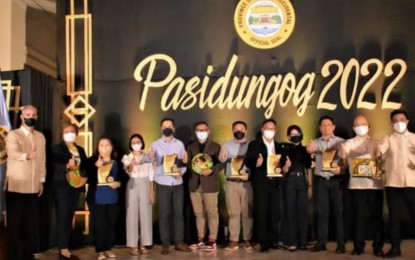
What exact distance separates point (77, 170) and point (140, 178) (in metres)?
0.73

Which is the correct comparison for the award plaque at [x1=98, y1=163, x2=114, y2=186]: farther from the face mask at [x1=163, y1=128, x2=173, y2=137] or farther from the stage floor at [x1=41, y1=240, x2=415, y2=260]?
the stage floor at [x1=41, y1=240, x2=415, y2=260]

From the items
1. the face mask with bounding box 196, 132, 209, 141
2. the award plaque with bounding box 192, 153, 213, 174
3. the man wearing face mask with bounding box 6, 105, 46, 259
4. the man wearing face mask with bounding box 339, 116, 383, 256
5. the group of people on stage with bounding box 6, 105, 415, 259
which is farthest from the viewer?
the face mask with bounding box 196, 132, 209, 141

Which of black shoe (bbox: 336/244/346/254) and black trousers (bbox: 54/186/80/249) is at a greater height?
black trousers (bbox: 54/186/80/249)

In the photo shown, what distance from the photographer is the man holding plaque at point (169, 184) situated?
6.11 m

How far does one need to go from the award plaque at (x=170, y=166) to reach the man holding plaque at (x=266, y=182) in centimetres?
83

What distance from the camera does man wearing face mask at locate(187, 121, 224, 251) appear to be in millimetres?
6234

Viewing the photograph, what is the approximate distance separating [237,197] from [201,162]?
594 mm

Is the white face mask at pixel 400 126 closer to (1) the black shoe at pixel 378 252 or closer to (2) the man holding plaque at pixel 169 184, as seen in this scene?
(1) the black shoe at pixel 378 252

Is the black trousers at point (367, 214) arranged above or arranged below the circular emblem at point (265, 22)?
below

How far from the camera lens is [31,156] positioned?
547 centimetres

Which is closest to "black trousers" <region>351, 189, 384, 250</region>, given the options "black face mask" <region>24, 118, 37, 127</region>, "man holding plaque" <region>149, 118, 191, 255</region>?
"man holding plaque" <region>149, 118, 191, 255</region>

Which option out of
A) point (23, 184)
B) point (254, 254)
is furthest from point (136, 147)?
point (254, 254)

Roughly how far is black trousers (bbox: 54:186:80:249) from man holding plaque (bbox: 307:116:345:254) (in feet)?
8.91

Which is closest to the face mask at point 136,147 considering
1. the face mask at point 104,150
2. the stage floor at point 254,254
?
the face mask at point 104,150
